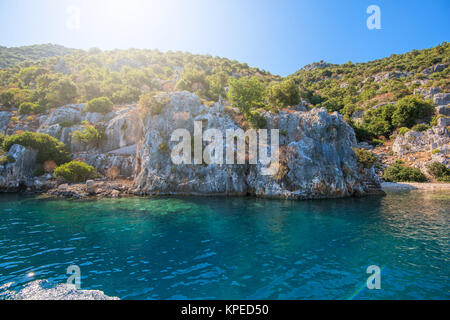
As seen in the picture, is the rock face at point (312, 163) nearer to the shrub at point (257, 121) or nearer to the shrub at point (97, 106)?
the shrub at point (257, 121)

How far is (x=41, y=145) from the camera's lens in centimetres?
3978

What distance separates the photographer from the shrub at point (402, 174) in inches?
1623

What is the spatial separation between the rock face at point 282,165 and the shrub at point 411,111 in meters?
37.1

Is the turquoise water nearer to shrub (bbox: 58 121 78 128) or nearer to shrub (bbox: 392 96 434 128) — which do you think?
shrub (bbox: 58 121 78 128)

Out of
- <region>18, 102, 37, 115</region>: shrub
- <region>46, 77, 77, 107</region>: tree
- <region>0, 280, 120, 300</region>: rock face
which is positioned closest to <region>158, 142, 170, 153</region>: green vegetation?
<region>0, 280, 120, 300</region>: rock face

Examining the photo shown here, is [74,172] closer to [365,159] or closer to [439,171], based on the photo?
[365,159]

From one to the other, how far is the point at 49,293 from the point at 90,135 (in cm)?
4567

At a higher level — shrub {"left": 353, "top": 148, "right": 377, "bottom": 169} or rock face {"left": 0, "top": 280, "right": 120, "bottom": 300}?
→ shrub {"left": 353, "top": 148, "right": 377, "bottom": 169}

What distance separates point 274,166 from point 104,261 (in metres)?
25.3

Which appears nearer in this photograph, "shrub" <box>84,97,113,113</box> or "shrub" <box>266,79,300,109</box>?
"shrub" <box>266,79,300,109</box>

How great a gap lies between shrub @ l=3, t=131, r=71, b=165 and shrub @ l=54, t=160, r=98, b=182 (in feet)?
22.5

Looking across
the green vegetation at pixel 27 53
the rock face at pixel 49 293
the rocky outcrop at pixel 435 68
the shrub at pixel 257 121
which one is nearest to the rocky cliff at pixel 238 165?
the shrub at pixel 257 121

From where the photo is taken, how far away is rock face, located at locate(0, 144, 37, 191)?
35.4 m
